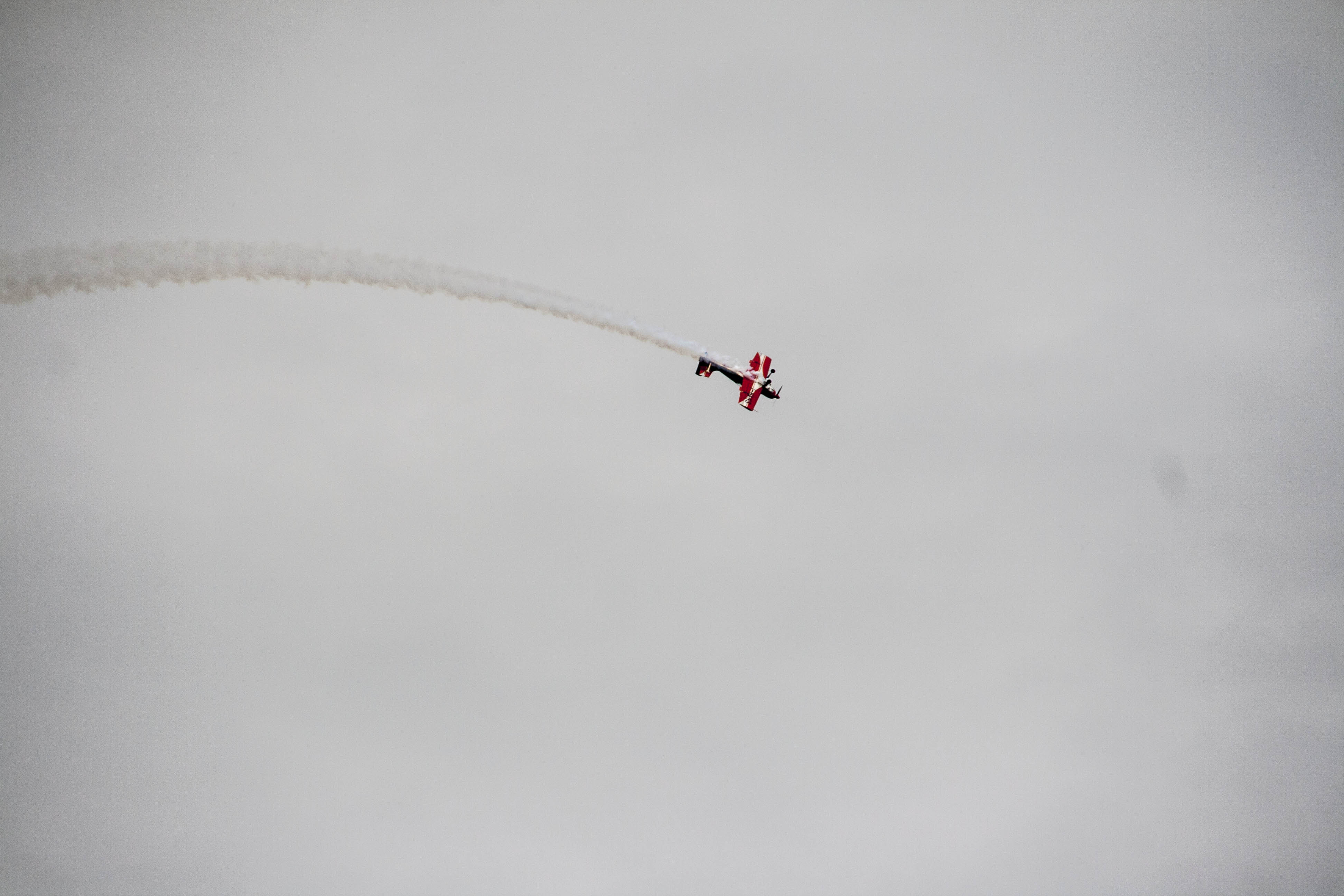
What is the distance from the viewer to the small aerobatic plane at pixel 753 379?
64312 millimetres

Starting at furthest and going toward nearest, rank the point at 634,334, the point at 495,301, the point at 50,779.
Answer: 1. the point at 50,779
2. the point at 634,334
3. the point at 495,301

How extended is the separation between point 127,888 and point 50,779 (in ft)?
143

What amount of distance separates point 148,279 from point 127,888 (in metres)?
152

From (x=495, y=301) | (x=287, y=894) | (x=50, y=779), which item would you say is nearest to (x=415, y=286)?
(x=495, y=301)

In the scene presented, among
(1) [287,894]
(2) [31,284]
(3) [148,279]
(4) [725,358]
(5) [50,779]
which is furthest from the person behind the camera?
(5) [50,779]

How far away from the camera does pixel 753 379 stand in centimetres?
6481

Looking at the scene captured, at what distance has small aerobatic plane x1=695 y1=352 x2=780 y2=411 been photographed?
6431cm

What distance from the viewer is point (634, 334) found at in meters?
55.0

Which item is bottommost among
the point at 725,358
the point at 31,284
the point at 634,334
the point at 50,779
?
the point at 31,284

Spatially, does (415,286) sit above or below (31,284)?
above

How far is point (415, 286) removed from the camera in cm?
A: 4841

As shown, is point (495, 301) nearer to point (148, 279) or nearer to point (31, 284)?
point (148, 279)

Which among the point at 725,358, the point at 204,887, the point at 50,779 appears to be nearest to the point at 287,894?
the point at 204,887

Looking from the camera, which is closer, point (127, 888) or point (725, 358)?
point (725, 358)
